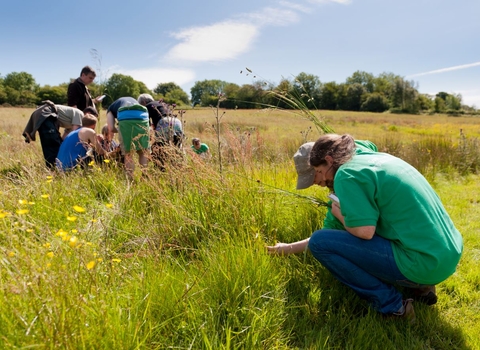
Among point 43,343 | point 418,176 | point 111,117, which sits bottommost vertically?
point 43,343

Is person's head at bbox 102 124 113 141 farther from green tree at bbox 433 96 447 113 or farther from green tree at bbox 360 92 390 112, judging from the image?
green tree at bbox 433 96 447 113

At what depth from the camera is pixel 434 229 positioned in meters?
1.76

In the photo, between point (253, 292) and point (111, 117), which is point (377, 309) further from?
point (111, 117)

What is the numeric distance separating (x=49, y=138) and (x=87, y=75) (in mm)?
1260

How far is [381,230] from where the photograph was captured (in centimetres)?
192

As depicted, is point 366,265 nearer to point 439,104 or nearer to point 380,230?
point 380,230

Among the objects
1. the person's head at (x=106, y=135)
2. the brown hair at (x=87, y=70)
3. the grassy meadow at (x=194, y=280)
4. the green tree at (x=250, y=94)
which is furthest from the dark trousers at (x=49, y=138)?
the green tree at (x=250, y=94)

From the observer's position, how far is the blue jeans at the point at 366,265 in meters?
1.88

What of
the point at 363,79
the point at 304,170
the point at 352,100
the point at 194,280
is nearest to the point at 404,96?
the point at 352,100

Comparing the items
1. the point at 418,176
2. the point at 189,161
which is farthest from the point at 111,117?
the point at 418,176

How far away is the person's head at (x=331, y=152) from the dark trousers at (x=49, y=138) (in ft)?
15.6

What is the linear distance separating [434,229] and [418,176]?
33 centimetres

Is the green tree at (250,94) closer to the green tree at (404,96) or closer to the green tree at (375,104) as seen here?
the green tree at (404,96)

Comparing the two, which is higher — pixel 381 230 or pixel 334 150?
pixel 334 150
